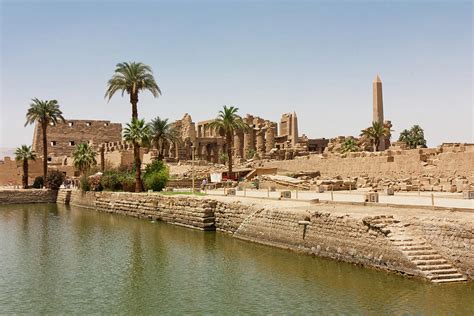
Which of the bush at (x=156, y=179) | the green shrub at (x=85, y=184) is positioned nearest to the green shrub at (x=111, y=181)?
the green shrub at (x=85, y=184)

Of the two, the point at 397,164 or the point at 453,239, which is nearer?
the point at 453,239

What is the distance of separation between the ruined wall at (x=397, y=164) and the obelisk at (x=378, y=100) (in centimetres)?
1202

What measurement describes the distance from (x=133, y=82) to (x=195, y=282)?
30100 mm

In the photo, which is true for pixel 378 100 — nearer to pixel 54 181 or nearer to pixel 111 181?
pixel 111 181

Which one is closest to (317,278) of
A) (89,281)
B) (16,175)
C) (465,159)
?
(89,281)

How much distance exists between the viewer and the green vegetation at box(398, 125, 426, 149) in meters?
71.9

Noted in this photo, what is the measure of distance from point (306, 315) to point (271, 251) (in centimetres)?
840

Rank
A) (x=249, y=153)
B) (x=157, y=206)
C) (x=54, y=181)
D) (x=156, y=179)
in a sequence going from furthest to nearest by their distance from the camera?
(x=249, y=153), (x=54, y=181), (x=156, y=179), (x=157, y=206)

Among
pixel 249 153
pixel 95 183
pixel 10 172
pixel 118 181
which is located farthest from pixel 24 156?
pixel 249 153

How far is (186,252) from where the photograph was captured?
22.6 metres

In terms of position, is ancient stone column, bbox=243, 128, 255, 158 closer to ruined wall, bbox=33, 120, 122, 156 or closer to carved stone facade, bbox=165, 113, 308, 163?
carved stone facade, bbox=165, 113, 308, 163

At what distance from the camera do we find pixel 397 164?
39938 mm

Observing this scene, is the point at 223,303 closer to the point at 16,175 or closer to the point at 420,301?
the point at 420,301

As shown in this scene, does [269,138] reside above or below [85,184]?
above
